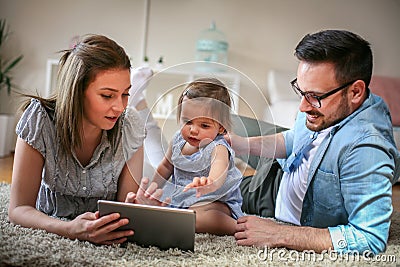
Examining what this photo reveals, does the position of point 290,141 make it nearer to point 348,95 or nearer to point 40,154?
point 348,95

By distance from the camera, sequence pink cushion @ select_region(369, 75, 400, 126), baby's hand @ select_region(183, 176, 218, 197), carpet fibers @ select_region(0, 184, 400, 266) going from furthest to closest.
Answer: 1. pink cushion @ select_region(369, 75, 400, 126)
2. baby's hand @ select_region(183, 176, 218, 197)
3. carpet fibers @ select_region(0, 184, 400, 266)

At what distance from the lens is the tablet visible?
1.08 meters

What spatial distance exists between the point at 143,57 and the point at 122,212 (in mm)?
2730

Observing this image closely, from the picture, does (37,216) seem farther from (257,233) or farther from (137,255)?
(257,233)

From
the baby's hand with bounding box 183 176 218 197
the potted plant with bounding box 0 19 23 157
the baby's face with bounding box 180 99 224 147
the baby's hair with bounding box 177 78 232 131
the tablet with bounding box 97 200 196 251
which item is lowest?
the potted plant with bounding box 0 19 23 157

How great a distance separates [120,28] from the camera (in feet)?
12.2

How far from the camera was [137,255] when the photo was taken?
1.07 m

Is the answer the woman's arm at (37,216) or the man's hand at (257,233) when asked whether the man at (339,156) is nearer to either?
the man's hand at (257,233)

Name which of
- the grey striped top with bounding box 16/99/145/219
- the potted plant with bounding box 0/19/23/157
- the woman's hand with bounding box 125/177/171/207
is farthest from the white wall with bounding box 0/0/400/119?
the woman's hand with bounding box 125/177/171/207

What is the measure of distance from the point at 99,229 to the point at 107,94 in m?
0.32

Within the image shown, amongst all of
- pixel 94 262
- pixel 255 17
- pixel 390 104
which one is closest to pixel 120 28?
pixel 255 17

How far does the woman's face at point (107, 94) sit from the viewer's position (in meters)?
1.24

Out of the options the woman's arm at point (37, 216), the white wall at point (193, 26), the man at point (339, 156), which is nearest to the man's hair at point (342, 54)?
the man at point (339, 156)

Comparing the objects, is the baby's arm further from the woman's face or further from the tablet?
the woman's face
